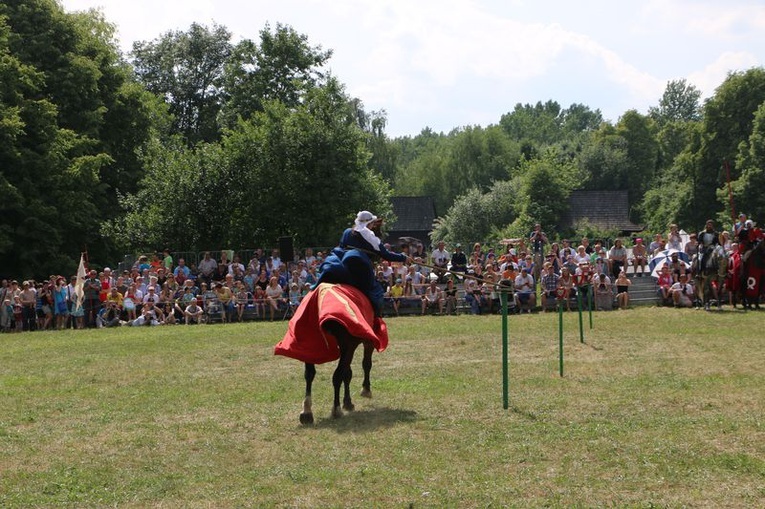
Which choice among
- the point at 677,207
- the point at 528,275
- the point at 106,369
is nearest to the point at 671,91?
the point at 677,207

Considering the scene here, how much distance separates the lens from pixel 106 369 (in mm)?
15234

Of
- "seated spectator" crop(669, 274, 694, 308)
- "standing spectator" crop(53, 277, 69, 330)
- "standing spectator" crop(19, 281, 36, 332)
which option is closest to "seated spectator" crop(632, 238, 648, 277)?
"seated spectator" crop(669, 274, 694, 308)

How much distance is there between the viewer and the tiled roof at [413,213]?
269ft

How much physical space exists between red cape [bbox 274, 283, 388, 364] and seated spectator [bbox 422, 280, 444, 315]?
15.2m

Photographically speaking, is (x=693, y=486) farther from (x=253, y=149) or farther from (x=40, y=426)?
(x=253, y=149)

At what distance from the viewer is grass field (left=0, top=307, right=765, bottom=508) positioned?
279 inches

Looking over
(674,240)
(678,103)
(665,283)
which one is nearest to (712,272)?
(665,283)

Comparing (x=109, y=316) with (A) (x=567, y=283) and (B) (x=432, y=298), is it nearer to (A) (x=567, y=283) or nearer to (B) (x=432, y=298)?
(B) (x=432, y=298)

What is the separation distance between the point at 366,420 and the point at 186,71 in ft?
192

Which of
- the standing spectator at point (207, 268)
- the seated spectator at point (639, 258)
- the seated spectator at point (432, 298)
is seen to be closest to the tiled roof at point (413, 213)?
the standing spectator at point (207, 268)

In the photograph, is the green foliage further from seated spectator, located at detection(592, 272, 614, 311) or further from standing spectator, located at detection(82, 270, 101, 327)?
seated spectator, located at detection(592, 272, 614, 311)

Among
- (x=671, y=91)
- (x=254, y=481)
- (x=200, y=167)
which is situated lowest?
(x=254, y=481)

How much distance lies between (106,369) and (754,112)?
171 feet

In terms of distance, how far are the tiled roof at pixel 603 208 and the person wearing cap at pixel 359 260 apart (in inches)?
2331
